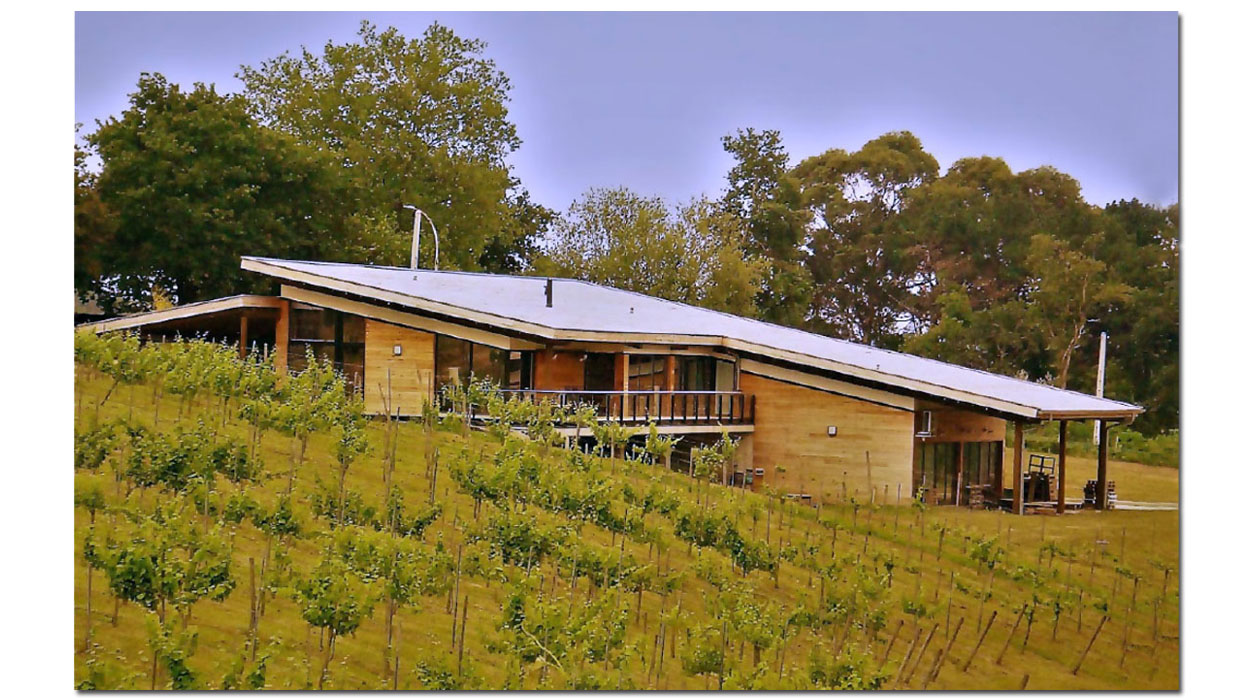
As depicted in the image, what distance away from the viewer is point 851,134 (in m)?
9.38

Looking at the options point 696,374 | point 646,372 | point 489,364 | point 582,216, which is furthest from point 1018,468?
point 489,364

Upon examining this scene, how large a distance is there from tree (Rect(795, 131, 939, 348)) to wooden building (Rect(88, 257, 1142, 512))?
0.88 metres

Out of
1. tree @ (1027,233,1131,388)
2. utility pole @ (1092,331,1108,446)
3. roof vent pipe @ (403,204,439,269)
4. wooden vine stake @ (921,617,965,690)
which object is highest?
roof vent pipe @ (403,204,439,269)

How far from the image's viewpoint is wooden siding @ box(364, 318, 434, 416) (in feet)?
41.1

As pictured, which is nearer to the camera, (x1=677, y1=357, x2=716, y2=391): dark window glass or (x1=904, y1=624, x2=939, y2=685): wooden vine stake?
(x1=904, y1=624, x2=939, y2=685): wooden vine stake

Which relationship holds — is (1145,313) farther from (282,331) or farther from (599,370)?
(282,331)

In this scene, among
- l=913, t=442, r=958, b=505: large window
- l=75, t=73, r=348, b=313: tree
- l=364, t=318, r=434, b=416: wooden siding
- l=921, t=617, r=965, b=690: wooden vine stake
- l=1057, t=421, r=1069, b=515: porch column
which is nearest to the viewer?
l=921, t=617, r=965, b=690: wooden vine stake

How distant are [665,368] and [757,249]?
11.1 ft

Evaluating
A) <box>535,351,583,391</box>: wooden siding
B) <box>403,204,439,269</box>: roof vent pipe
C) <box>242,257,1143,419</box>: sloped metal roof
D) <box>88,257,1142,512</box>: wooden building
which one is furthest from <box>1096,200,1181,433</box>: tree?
<box>535,351,583,391</box>: wooden siding

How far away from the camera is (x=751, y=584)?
342 inches

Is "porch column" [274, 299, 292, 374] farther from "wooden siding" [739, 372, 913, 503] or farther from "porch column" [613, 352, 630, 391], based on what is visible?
"wooden siding" [739, 372, 913, 503]

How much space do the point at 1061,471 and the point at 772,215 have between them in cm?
303

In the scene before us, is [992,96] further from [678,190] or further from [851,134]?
[678,190]

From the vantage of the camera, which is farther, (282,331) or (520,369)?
(520,369)
